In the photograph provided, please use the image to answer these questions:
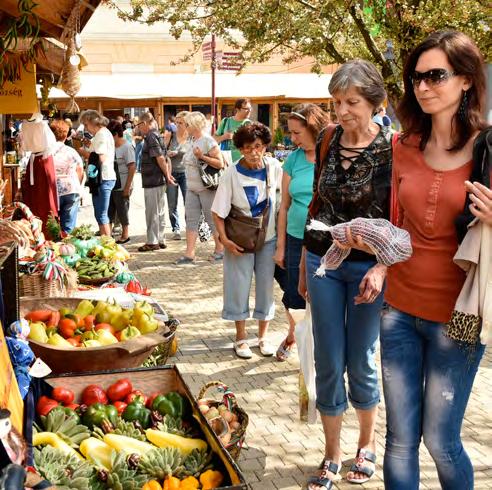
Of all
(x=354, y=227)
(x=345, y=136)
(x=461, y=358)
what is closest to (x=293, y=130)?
(x=345, y=136)

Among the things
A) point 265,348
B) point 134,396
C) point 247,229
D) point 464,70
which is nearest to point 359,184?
point 464,70

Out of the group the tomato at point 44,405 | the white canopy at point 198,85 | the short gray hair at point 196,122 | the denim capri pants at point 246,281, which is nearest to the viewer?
the tomato at point 44,405

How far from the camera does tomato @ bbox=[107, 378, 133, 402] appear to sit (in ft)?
10.4

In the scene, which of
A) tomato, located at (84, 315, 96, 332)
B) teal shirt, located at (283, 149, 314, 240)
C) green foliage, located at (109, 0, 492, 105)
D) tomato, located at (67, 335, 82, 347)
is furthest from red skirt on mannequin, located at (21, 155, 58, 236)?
tomato, located at (67, 335, 82, 347)

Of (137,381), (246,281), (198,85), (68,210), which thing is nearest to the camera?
(137,381)

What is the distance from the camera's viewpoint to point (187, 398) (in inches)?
124

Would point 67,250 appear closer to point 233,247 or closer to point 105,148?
point 233,247

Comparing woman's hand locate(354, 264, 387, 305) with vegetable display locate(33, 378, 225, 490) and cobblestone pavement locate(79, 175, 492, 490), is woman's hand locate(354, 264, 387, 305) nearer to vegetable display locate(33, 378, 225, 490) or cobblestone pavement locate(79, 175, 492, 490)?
vegetable display locate(33, 378, 225, 490)

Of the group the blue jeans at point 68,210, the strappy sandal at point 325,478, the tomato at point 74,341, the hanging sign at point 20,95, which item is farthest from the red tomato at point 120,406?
the blue jeans at point 68,210

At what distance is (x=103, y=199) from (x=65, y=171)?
2.97ft

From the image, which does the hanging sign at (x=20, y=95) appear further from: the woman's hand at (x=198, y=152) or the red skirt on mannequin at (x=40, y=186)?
the woman's hand at (x=198, y=152)

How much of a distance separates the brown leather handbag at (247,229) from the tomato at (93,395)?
2346mm

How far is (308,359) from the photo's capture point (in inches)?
145

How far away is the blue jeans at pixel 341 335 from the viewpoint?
10.9 feet
